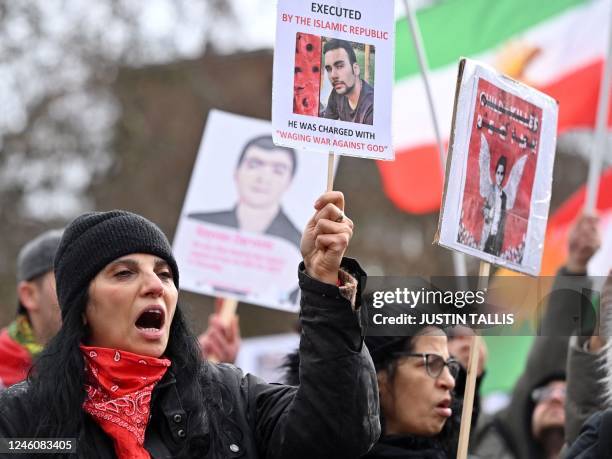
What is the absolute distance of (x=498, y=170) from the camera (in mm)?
3730

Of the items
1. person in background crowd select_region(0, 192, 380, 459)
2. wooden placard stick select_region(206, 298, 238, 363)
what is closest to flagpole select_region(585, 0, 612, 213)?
wooden placard stick select_region(206, 298, 238, 363)

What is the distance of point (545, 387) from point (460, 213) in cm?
174

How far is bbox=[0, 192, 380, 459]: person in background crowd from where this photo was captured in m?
3.07

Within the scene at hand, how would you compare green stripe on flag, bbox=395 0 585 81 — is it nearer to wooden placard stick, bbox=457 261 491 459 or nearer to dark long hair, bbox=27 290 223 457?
wooden placard stick, bbox=457 261 491 459

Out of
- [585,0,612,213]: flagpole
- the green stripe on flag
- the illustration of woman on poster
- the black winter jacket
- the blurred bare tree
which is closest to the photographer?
the black winter jacket

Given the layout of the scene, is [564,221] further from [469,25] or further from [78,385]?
[78,385]

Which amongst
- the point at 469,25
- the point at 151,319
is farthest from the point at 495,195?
the point at 469,25

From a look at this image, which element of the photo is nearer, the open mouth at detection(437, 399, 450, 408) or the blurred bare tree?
the open mouth at detection(437, 399, 450, 408)

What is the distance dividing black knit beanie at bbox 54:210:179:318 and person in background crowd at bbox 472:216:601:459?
2.00 m

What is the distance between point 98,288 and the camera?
328cm

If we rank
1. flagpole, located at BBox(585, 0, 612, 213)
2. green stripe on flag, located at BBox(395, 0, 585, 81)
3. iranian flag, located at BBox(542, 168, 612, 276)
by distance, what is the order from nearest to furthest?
flagpole, located at BBox(585, 0, 612, 213)
green stripe on flag, located at BBox(395, 0, 585, 81)
iranian flag, located at BBox(542, 168, 612, 276)

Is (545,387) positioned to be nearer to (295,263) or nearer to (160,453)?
(295,263)

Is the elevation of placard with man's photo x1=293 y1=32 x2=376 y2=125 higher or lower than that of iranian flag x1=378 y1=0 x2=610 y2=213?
lower

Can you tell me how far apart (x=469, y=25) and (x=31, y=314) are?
10.9 ft
